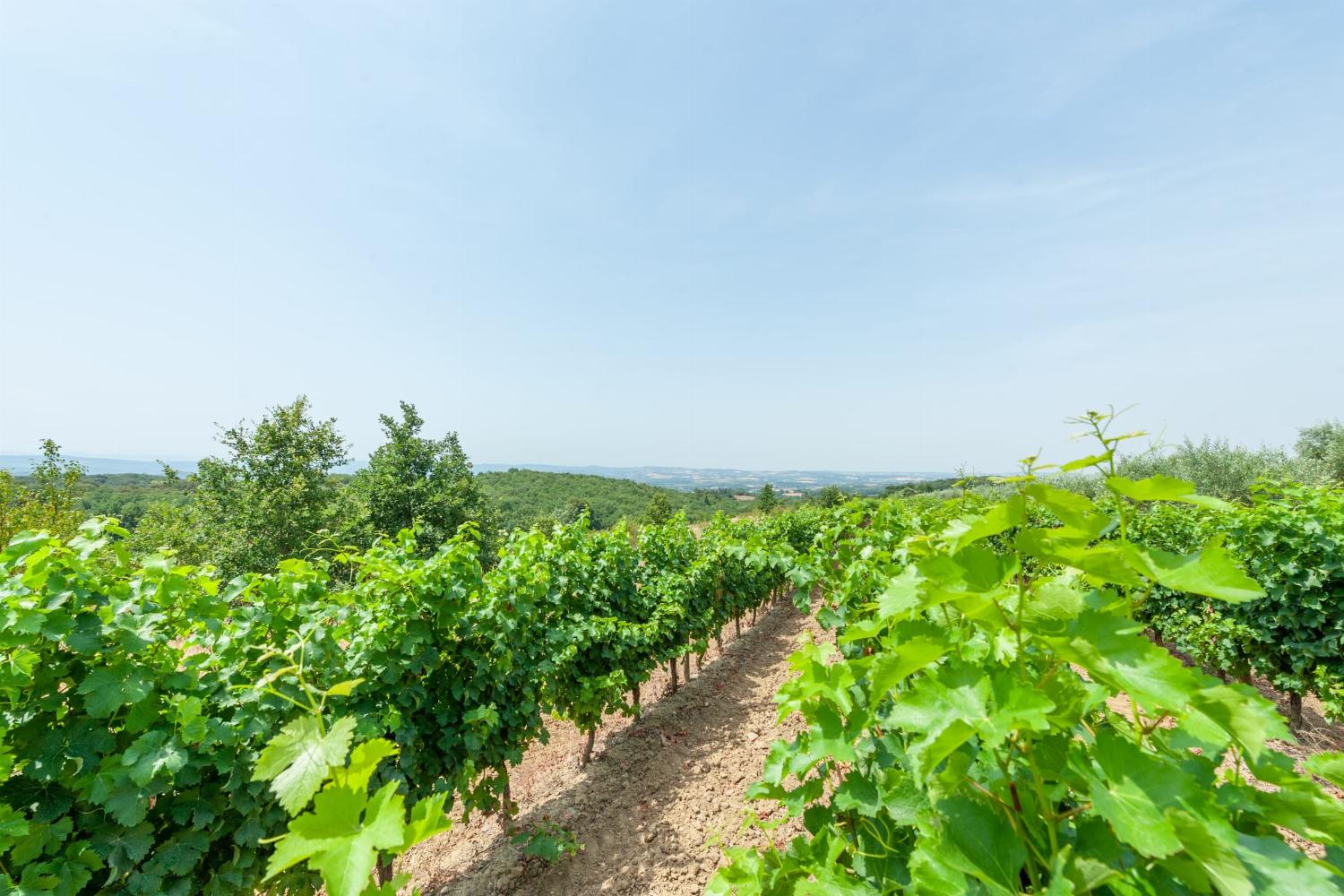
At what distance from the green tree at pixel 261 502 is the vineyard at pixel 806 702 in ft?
71.5

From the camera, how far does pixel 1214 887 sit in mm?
693

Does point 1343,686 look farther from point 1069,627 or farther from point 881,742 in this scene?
point 1069,627

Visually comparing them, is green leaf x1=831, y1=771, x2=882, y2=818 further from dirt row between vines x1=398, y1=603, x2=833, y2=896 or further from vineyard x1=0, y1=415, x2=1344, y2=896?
dirt row between vines x1=398, y1=603, x2=833, y2=896

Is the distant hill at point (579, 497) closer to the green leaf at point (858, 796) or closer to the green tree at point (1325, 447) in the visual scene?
the green tree at point (1325, 447)

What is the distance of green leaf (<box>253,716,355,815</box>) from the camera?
2.71 ft

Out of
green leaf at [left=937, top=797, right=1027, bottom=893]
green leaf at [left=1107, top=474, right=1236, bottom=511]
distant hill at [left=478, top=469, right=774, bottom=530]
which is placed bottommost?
distant hill at [left=478, top=469, right=774, bottom=530]

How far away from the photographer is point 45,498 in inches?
650

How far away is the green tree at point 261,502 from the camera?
69.5 ft

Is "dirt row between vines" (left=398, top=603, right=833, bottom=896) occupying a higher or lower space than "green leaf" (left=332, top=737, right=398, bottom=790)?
lower

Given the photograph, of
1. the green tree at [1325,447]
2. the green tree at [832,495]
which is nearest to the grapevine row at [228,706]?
the green tree at [832,495]

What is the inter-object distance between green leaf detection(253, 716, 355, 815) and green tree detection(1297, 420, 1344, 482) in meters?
34.8

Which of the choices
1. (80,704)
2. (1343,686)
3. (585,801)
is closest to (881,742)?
(80,704)

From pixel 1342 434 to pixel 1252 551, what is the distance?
30538 mm

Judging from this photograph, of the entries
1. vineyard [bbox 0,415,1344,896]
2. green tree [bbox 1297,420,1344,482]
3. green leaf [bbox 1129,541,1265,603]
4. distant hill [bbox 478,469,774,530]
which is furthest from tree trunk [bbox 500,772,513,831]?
distant hill [bbox 478,469,774,530]
